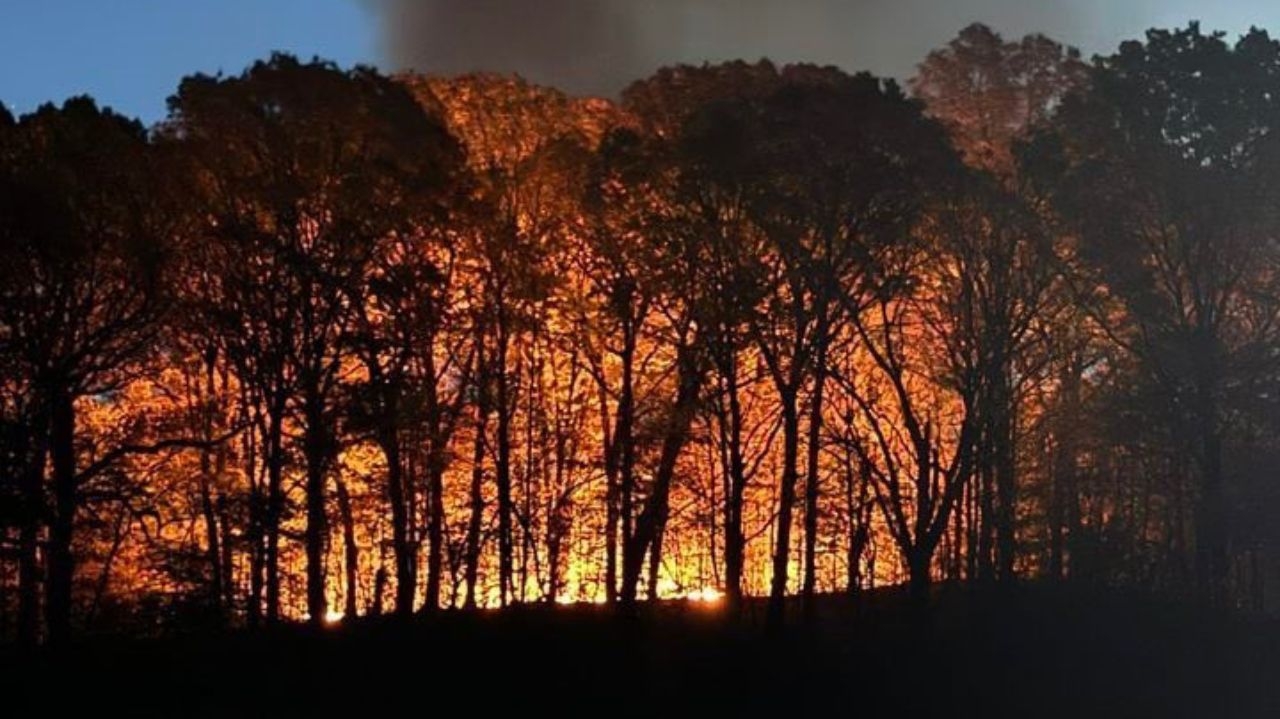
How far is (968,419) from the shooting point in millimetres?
36688

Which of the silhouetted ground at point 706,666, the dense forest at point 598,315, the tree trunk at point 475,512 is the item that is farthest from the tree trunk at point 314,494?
the tree trunk at point 475,512

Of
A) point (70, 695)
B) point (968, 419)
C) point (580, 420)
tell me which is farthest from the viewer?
point (580, 420)

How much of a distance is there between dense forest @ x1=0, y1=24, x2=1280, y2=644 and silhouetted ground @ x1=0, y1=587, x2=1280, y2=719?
5.69 feet

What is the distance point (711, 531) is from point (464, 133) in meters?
16.7

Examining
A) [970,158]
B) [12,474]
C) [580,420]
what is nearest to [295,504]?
[12,474]

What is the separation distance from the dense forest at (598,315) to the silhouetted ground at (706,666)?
1.73 meters

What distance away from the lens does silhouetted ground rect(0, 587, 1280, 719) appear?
89.5 feet

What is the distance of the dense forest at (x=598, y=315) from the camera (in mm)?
31219

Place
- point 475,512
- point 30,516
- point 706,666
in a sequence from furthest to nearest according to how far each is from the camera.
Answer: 1. point 475,512
2. point 706,666
3. point 30,516

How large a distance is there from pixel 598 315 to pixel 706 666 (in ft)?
32.5

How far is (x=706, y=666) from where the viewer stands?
3153cm

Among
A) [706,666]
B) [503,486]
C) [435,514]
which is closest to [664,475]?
[503,486]

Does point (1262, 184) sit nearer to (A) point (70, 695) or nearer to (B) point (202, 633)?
(B) point (202, 633)

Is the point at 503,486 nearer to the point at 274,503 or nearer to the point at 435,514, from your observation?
the point at 435,514
